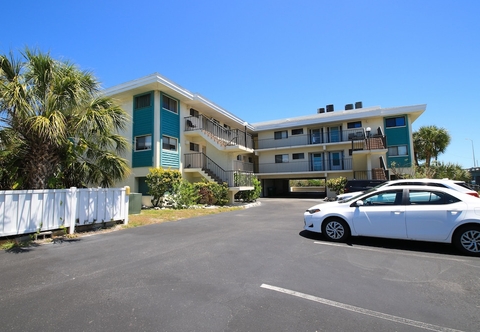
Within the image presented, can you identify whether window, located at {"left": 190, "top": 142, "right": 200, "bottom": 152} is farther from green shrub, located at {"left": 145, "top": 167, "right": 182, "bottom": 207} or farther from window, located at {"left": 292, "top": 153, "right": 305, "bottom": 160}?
window, located at {"left": 292, "top": 153, "right": 305, "bottom": 160}

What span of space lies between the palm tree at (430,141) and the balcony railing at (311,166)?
9299 millimetres

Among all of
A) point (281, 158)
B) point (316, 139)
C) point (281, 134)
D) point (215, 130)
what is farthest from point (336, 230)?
point (281, 134)

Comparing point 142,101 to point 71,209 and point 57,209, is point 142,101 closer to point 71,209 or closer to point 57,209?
point 71,209

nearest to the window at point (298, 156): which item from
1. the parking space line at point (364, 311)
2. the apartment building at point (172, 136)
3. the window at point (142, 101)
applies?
the apartment building at point (172, 136)

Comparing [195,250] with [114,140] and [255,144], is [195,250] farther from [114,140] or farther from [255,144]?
[255,144]

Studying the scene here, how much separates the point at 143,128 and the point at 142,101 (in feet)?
6.62

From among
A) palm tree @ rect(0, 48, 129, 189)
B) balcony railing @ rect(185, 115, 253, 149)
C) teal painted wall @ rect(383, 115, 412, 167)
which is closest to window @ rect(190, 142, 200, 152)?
balcony railing @ rect(185, 115, 253, 149)

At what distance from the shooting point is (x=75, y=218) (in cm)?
770

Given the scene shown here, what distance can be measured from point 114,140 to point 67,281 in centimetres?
682

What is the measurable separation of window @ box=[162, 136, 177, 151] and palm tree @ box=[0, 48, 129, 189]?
7196 millimetres

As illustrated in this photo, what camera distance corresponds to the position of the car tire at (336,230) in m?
6.47

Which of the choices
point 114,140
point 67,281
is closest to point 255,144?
point 114,140

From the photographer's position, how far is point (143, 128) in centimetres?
1627

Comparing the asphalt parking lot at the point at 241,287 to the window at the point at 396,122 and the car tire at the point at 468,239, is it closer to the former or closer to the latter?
the car tire at the point at 468,239
